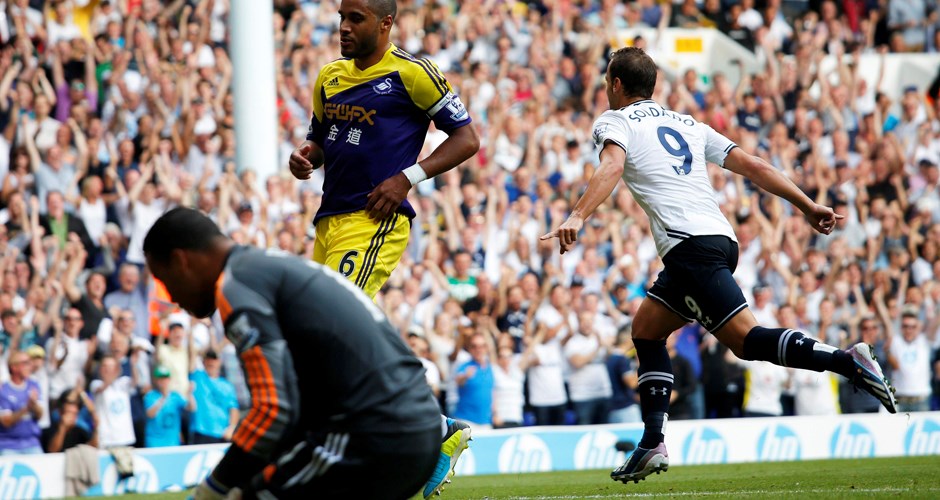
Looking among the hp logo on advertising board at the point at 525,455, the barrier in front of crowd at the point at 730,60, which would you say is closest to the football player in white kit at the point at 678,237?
the hp logo on advertising board at the point at 525,455

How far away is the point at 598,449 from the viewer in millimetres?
13477

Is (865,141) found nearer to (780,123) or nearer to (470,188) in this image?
(780,123)

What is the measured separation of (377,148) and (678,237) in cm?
191

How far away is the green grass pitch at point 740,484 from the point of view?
25.5ft

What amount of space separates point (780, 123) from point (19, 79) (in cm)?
1068

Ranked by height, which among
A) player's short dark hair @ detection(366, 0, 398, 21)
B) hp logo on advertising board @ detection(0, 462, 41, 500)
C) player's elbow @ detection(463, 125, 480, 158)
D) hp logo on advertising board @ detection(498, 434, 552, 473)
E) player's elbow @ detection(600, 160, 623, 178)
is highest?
player's short dark hair @ detection(366, 0, 398, 21)

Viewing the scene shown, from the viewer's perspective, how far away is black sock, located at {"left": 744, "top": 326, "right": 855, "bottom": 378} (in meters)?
7.36

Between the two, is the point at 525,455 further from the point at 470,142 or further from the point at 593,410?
the point at 470,142

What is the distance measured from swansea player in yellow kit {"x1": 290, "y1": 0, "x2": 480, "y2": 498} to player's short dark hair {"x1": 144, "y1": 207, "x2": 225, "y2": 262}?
259 centimetres

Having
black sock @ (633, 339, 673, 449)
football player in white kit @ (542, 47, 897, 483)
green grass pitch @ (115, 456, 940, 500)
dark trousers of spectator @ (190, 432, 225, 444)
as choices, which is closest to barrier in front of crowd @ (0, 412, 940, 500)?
dark trousers of spectator @ (190, 432, 225, 444)

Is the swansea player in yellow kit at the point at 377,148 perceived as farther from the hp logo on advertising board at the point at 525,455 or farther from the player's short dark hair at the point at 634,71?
the hp logo on advertising board at the point at 525,455

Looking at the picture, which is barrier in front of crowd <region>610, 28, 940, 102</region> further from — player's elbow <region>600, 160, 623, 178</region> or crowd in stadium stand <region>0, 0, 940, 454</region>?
player's elbow <region>600, 160, 623, 178</region>

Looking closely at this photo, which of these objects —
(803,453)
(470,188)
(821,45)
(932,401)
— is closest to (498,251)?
(470,188)

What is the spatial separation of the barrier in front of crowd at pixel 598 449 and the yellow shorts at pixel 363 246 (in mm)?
5251
